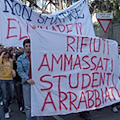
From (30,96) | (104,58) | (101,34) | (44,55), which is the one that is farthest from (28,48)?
(101,34)

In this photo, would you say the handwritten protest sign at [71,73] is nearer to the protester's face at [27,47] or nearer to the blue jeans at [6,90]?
the protester's face at [27,47]

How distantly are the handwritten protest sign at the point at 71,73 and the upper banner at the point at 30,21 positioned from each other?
0.66 m

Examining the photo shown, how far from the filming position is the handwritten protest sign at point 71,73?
4.81m

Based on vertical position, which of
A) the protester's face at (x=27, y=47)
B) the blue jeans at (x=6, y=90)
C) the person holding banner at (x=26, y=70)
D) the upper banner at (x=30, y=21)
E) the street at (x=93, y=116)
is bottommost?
the street at (x=93, y=116)

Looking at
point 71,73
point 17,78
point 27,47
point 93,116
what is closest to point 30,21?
point 27,47

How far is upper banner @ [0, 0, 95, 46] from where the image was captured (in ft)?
18.0

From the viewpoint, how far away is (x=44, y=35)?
487 centimetres

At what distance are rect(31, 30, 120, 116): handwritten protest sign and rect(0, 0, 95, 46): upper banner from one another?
66cm

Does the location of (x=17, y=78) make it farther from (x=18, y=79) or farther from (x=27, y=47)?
(x=27, y=47)

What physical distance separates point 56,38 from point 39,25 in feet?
4.33

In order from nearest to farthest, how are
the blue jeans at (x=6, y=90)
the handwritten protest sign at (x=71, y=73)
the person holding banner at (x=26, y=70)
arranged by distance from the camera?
the handwritten protest sign at (x=71, y=73) → the person holding banner at (x=26, y=70) → the blue jeans at (x=6, y=90)

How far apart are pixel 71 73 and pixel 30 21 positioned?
1.64m

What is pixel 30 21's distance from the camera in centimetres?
609

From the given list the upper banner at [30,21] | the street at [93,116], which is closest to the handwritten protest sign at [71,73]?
the street at [93,116]
